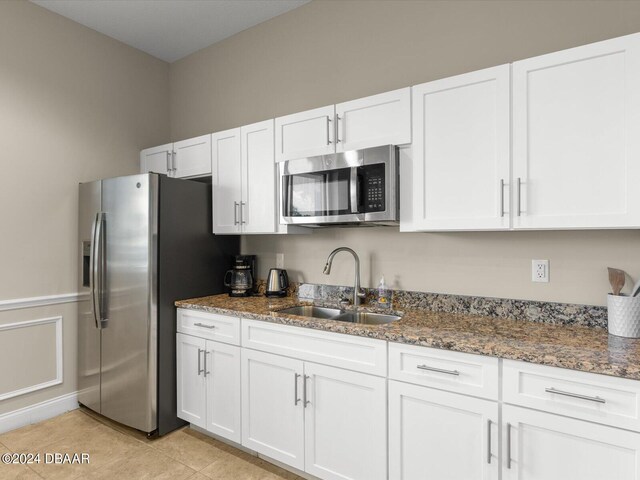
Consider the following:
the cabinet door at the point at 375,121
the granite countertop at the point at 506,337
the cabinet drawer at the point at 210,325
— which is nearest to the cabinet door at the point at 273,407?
the cabinet drawer at the point at 210,325

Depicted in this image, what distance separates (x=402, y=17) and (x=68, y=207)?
271 cm

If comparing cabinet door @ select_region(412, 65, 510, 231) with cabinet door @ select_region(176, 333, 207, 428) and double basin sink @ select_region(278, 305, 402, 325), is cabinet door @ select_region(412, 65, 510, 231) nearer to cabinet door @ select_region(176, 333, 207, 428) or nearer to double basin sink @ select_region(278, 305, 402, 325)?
double basin sink @ select_region(278, 305, 402, 325)

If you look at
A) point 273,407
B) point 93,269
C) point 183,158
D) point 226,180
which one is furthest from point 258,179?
point 273,407

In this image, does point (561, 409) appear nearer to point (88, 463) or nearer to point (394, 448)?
point (394, 448)

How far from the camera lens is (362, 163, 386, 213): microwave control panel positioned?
2.10 m

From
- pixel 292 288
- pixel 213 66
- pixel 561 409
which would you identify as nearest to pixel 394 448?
pixel 561 409

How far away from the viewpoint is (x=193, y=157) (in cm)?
307

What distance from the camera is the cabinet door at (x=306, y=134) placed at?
2.34 meters

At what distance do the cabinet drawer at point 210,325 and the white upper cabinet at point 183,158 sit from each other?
1054mm

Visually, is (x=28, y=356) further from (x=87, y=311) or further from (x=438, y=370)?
(x=438, y=370)

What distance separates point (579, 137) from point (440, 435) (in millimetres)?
1338

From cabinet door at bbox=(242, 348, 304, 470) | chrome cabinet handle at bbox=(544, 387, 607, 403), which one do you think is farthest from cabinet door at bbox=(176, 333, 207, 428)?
chrome cabinet handle at bbox=(544, 387, 607, 403)

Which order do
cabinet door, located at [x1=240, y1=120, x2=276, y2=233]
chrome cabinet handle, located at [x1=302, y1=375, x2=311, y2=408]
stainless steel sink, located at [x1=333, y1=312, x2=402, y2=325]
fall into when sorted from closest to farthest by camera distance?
chrome cabinet handle, located at [x1=302, y1=375, x2=311, y2=408] < stainless steel sink, located at [x1=333, y1=312, x2=402, y2=325] < cabinet door, located at [x1=240, y1=120, x2=276, y2=233]

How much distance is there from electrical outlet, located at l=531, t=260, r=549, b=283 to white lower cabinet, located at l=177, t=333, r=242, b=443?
165 cm
